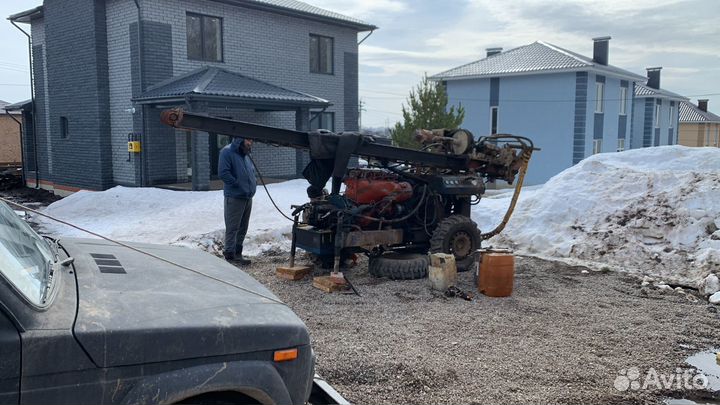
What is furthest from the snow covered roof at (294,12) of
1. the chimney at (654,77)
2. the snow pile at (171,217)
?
the chimney at (654,77)

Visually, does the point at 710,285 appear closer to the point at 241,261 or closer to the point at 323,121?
the point at 241,261

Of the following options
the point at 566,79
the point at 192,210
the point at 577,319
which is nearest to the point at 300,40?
the point at 192,210

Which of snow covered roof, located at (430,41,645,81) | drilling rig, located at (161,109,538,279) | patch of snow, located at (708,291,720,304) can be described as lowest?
patch of snow, located at (708,291,720,304)

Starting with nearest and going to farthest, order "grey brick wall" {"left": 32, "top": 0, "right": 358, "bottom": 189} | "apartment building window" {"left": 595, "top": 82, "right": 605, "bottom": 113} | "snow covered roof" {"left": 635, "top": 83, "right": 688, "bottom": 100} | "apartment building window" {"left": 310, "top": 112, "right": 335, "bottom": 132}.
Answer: "grey brick wall" {"left": 32, "top": 0, "right": 358, "bottom": 189}
"apartment building window" {"left": 310, "top": 112, "right": 335, "bottom": 132}
"apartment building window" {"left": 595, "top": 82, "right": 605, "bottom": 113}
"snow covered roof" {"left": 635, "top": 83, "right": 688, "bottom": 100}

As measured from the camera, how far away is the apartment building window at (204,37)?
18.5m

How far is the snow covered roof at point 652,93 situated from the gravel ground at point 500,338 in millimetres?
35086

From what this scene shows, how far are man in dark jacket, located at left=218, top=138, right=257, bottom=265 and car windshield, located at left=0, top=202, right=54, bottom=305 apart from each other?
5875mm

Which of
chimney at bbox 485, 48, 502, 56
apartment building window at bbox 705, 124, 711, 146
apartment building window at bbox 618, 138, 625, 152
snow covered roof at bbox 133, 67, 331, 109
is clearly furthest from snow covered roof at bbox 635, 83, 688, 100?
snow covered roof at bbox 133, 67, 331, 109

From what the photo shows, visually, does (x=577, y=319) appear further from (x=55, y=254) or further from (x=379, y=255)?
(x=55, y=254)

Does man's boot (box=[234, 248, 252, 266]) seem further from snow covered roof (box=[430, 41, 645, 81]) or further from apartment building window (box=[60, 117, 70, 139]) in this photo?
snow covered roof (box=[430, 41, 645, 81])

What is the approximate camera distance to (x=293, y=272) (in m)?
8.27

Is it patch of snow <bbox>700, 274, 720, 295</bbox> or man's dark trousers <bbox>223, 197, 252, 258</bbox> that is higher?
man's dark trousers <bbox>223, 197, 252, 258</bbox>

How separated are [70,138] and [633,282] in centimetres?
1811

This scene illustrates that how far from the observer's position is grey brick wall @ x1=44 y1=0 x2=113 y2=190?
1852cm
